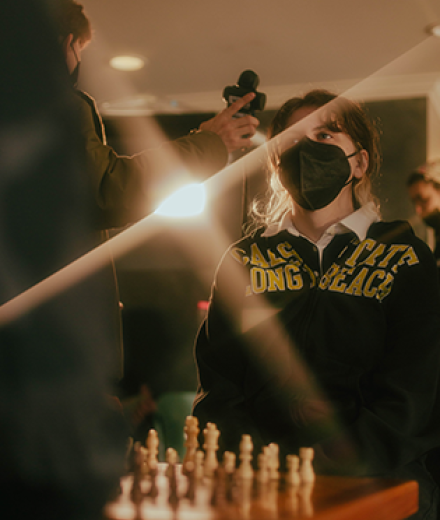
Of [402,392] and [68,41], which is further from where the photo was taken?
[402,392]

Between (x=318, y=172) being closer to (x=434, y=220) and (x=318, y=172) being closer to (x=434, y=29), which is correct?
(x=434, y=29)

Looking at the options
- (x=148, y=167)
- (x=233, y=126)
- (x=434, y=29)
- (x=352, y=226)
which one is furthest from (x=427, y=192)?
(x=148, y=167)

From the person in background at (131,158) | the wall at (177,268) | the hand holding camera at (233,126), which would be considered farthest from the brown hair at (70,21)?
the wall at (177,268)

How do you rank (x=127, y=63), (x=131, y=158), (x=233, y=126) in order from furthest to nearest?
(x=127, y=63) < (x=233, y=126) < (x=131, y=158)

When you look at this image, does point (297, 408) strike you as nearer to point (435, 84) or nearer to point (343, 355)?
point (343, 355)

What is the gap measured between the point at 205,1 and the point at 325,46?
0.72 m

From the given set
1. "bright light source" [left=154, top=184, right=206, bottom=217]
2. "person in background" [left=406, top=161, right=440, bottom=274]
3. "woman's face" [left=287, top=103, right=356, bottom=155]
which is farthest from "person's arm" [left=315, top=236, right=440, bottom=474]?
"person in background" [left=406, top=161, right=440, bottom=274]

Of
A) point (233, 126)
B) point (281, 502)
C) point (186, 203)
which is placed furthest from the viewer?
point (186, 203)

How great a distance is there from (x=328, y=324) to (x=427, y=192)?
218cm

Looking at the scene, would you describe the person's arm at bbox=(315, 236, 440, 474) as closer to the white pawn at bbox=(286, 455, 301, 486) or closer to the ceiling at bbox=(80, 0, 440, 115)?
the white pawn at bbox=(286, 455, 301, 486)

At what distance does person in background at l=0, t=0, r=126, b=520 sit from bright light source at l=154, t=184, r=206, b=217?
1.74m

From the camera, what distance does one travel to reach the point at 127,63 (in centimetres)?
290

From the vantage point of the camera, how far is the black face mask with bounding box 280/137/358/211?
4.49ft

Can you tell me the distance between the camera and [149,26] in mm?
2525
